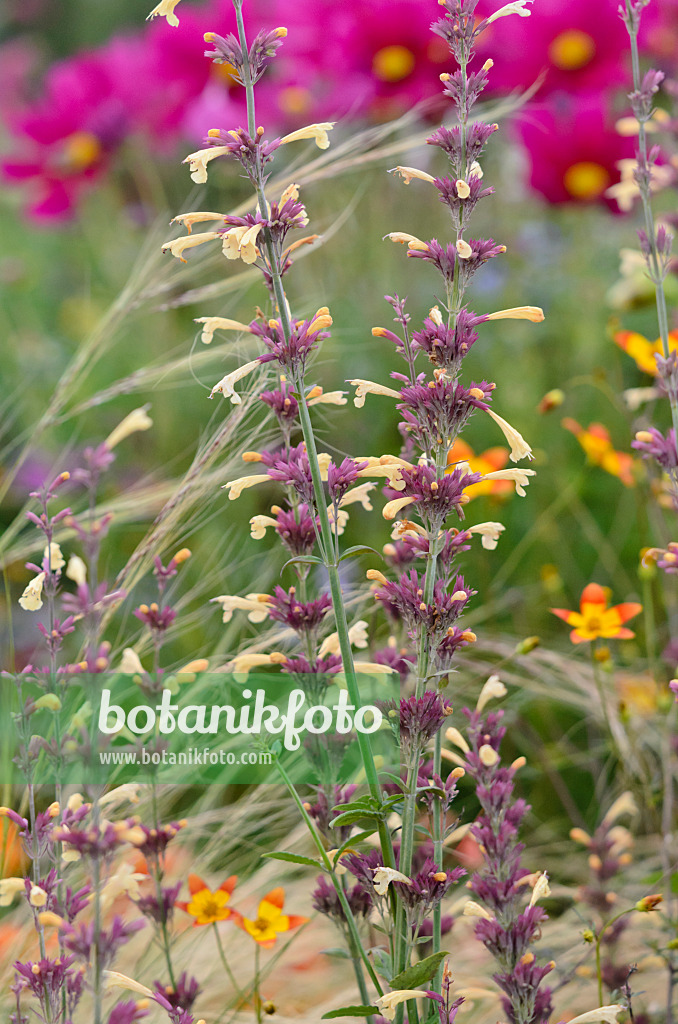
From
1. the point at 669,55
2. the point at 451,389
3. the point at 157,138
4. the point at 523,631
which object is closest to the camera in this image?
the point at 451,389

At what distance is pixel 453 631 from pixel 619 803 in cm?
46

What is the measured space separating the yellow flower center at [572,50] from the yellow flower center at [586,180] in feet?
0.67

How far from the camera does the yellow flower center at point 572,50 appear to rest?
198cm

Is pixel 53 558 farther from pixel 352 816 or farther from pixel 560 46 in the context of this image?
pixel 560 46

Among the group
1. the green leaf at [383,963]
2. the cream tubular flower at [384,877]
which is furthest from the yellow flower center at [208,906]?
the cream tubular flower at [384,877]

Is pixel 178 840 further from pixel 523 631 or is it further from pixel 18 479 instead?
pixel 18 479

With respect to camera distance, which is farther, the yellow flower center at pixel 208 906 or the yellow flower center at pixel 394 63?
the yellow flower center at pixel 394 63

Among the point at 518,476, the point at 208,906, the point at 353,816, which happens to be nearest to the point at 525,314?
the point at 518,476

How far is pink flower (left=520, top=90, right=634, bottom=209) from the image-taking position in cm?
212

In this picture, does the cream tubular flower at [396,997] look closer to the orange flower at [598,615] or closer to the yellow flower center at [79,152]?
the orange flower at [598,615]

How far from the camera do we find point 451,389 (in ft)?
2.33

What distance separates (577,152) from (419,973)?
1895mm

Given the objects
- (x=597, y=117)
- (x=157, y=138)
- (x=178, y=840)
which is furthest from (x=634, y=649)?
(x=157, y=138)

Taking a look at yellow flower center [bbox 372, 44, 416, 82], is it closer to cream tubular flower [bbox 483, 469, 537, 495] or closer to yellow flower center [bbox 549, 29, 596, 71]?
yellow flower center [bbox 549, 29, 596, 71]
